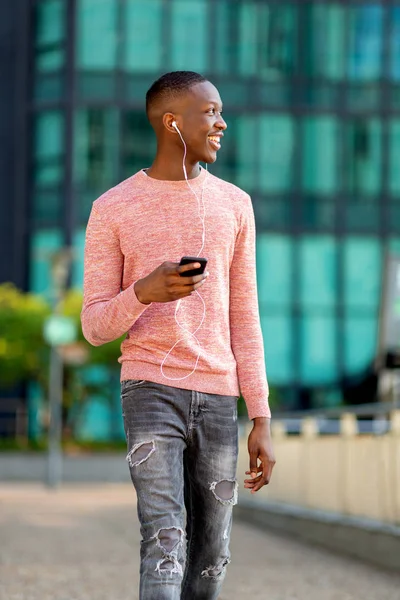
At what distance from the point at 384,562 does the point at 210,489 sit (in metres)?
6.87

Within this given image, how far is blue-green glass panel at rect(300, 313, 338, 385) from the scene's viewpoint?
42.7 meters

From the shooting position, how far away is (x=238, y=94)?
143 ft

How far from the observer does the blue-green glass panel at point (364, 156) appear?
143ft

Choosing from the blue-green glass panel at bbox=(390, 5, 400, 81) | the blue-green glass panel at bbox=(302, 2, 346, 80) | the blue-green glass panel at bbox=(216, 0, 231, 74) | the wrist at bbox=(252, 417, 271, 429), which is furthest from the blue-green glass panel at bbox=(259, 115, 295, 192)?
the wrist at bbox=(252, 417, 271, 429)

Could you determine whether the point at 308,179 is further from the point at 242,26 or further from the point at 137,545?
the point at 137,545

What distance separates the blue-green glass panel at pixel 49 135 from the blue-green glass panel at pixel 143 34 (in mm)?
2554

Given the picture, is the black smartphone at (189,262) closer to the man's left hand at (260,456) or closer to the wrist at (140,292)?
the wrist at (140,292)

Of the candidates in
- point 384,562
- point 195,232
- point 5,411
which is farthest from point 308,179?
point 195,232

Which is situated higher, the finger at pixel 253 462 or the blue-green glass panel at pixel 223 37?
the blue-green glass panel at pixel 223 37

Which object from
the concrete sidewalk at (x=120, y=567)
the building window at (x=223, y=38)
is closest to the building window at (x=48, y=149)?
the building window at (x=223, y=38)

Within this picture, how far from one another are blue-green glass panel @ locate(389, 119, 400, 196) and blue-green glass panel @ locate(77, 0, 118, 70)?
325 inches

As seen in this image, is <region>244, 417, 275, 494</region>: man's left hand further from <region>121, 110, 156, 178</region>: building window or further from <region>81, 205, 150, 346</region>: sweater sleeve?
<region>121, 110, 156, 178</region>: building window

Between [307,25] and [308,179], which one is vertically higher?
[307,25]

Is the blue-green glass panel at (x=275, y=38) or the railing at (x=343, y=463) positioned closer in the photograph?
the railing at (x=343, y=463)
